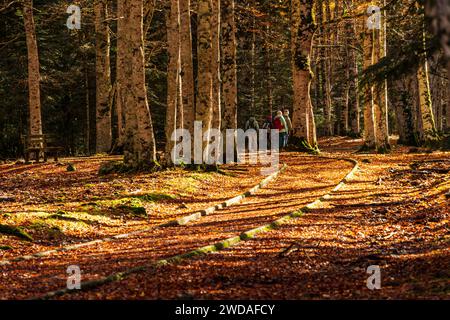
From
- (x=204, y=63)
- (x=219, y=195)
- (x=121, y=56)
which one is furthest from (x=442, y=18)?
(x=121, y=56)

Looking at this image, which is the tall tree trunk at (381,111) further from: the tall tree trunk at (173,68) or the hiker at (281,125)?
the tall tree trunk at (173,68)

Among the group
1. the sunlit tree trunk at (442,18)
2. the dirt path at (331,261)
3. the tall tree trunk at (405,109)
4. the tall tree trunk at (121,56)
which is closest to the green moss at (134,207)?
the dirt path at (331,261)

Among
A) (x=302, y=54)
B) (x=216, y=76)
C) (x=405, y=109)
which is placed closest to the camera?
(x=216, y=76)

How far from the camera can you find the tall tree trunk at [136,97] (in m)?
16.6

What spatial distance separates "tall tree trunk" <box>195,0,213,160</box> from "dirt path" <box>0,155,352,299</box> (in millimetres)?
3550

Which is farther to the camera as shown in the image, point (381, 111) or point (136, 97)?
point (381, 111)

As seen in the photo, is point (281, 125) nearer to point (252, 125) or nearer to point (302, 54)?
point (302, 54)

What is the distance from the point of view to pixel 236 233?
9.84 m

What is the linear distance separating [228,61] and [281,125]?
6.32m

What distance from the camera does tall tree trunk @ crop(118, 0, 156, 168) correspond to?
655 inches

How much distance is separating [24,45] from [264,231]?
92.5 ft

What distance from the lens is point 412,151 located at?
82.3 ft
